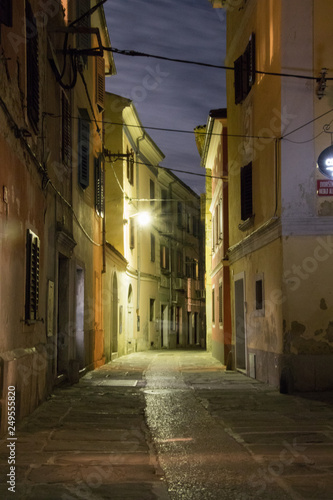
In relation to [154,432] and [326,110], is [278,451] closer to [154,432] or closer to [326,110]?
[154,432]

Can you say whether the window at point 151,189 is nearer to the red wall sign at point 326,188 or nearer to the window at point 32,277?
the red wall sign at point 326,188

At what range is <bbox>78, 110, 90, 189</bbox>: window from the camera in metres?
15.7

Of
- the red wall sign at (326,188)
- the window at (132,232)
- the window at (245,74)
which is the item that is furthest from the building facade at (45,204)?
the window at (132,232)

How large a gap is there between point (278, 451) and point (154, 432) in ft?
5.91

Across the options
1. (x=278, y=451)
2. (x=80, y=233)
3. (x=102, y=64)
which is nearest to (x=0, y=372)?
(x=278, y=451)

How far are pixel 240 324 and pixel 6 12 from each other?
486 inches

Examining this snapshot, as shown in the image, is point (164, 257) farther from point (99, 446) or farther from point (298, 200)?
point (99, 446)

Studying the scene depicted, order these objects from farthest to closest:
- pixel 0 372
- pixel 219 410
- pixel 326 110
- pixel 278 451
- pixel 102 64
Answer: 1. pixel 102 64
2. pixel 326 110
3. pixel 219 410
4. pixel 0 372
5. pixel 278 451

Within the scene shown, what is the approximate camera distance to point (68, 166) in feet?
46.3

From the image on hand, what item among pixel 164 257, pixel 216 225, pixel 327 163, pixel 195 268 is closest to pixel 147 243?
pixel 164 257

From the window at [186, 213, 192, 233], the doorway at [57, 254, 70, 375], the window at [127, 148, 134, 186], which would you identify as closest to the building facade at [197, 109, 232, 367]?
the window at [127, 148, 134, 186]

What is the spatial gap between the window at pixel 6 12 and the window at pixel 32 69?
1.94 meters

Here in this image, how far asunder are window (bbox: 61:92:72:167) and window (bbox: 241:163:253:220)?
4.21 metres

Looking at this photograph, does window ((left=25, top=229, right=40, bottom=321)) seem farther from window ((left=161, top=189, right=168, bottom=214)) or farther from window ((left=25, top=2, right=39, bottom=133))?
window ((left=161, top=189, right=168, bottom=214))
